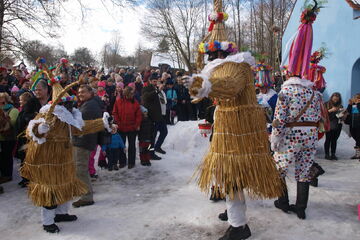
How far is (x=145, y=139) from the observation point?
679 centimetres

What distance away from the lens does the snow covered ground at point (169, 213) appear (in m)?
3.66

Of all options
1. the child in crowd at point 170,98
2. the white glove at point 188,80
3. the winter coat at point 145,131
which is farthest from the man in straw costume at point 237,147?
the child in crowd at point 170,98

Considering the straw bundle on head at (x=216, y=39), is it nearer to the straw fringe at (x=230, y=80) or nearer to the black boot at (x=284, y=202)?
the straw fringe at (x=230, y=80)

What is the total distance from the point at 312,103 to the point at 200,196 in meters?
2.24

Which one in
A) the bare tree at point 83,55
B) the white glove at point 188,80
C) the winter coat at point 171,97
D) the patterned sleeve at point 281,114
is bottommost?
the patterned sleeve at point 281,114

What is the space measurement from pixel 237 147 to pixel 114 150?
398 centimetres

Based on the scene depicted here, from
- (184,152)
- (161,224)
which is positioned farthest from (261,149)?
(184,152)

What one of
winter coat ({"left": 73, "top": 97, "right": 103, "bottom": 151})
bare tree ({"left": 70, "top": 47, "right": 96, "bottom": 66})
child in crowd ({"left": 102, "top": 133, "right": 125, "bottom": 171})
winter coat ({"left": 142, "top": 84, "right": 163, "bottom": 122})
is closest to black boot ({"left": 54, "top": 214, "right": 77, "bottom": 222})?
winter coat ({"left": 73, "top": 97, "right": 103, "bottom": 151})

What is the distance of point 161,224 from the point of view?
3.93 m

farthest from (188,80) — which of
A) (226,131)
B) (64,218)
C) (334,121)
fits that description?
(334,121)

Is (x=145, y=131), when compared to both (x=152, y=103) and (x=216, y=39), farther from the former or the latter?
(x=216, y=39)

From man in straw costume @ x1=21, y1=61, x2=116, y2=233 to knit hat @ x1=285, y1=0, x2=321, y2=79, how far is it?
265cm

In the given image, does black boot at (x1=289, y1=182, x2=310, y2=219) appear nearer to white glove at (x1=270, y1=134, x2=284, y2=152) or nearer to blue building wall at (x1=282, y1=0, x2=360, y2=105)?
white glove at (x1=270, y1=134, x2=284, y2=152)

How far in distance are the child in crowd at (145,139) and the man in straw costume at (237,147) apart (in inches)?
138
